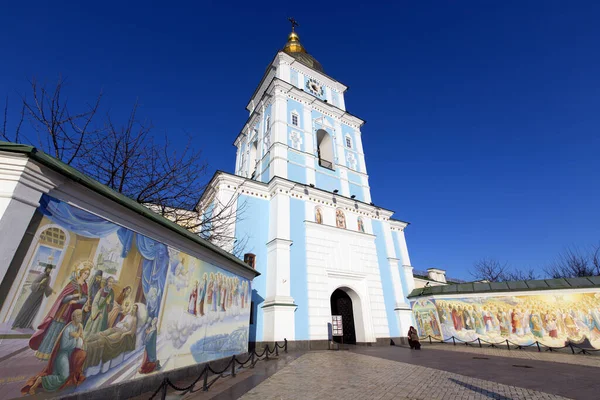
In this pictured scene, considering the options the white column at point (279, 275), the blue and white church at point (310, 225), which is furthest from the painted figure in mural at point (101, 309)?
the white column at point (279, 275)

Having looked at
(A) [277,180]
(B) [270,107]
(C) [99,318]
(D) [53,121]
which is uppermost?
(B) [270,107]

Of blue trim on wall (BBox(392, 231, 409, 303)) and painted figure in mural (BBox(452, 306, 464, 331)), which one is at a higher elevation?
blue trim on wall (BBox(392, 231, 409, 303))

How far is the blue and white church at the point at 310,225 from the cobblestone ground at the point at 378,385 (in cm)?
557

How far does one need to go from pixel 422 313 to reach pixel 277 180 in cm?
1249

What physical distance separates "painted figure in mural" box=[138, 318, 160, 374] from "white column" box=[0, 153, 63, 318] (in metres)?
2.50

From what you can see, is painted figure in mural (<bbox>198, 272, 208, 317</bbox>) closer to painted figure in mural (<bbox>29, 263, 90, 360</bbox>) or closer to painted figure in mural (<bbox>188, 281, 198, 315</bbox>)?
painted figure in mural (<bbox>188, 281, 198, 315</bbox>)

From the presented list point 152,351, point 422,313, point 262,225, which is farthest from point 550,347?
point 152,351

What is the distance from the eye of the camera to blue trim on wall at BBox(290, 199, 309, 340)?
518 inches

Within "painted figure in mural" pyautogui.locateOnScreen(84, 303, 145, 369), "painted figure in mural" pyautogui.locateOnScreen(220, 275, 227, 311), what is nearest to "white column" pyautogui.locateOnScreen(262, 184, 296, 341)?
"painted figure in mural" pyautogui.locateOnScreen(220, 275, 227, 311)

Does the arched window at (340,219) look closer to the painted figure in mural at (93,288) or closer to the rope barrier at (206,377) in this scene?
the rope barrier at (206,377)

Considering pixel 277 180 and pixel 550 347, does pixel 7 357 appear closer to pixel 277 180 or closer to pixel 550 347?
pixel 277 180

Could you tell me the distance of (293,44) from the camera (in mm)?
27312

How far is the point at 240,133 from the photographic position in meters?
24.9

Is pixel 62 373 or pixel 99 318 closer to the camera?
pixel 62 373
